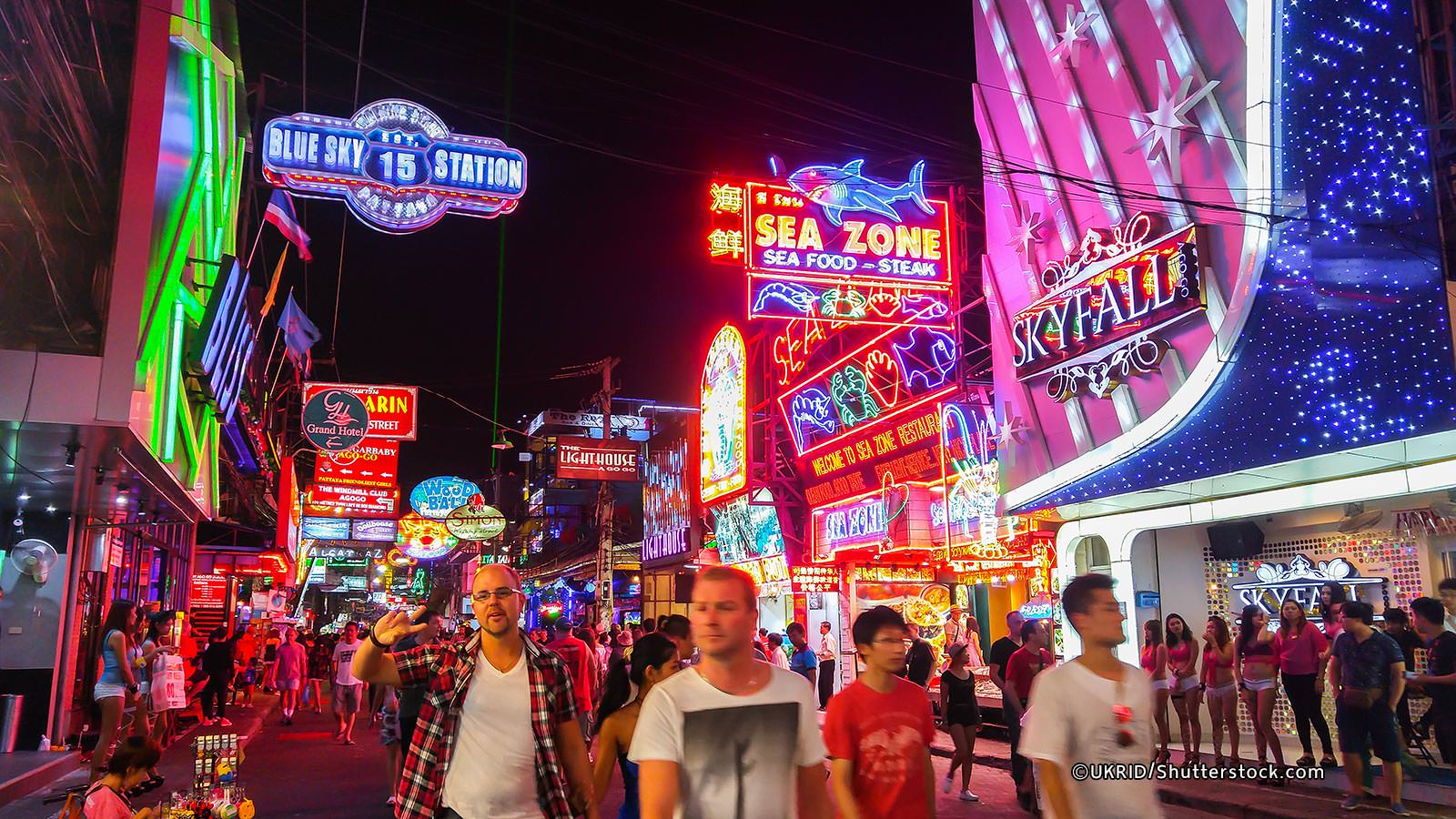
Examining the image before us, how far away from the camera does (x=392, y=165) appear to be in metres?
12.4

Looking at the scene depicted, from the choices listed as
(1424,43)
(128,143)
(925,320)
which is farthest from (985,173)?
(128,143)

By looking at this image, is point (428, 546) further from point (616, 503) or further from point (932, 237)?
point (616, 503)

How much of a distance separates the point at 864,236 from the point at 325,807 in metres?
12.7

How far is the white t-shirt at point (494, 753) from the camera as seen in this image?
463 cm

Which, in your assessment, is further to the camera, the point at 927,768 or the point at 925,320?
the point at 925,320

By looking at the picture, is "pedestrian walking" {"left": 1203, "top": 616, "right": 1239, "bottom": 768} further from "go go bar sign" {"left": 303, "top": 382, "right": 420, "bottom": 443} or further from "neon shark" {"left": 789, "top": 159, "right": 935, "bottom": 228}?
"go go bar sign" {"left": 303, "top": 382, "right": 420, "bottom": 443}

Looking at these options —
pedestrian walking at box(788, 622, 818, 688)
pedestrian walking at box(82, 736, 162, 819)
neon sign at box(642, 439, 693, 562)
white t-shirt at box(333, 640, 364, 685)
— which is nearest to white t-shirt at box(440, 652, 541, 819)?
pedestrian walking at box(82, 736, 162, 819)

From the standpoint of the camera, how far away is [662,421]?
51562mm

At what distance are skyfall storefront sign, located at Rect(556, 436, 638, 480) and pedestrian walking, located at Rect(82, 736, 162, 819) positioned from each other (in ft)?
84.0

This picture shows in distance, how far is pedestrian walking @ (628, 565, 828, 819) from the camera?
3.52 meters

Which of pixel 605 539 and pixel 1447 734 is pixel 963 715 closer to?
pixel 1447 734

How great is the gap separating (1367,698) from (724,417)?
2101cm

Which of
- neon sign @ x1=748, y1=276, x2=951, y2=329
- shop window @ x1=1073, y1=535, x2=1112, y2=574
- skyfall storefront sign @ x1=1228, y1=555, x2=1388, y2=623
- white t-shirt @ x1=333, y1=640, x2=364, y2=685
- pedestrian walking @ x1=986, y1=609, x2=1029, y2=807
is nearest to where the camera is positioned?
pedestrian walking @ x1=986, y1=609, x2=1029, y2=807

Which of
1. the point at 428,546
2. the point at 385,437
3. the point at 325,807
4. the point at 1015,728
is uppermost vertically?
the point at 385,437
